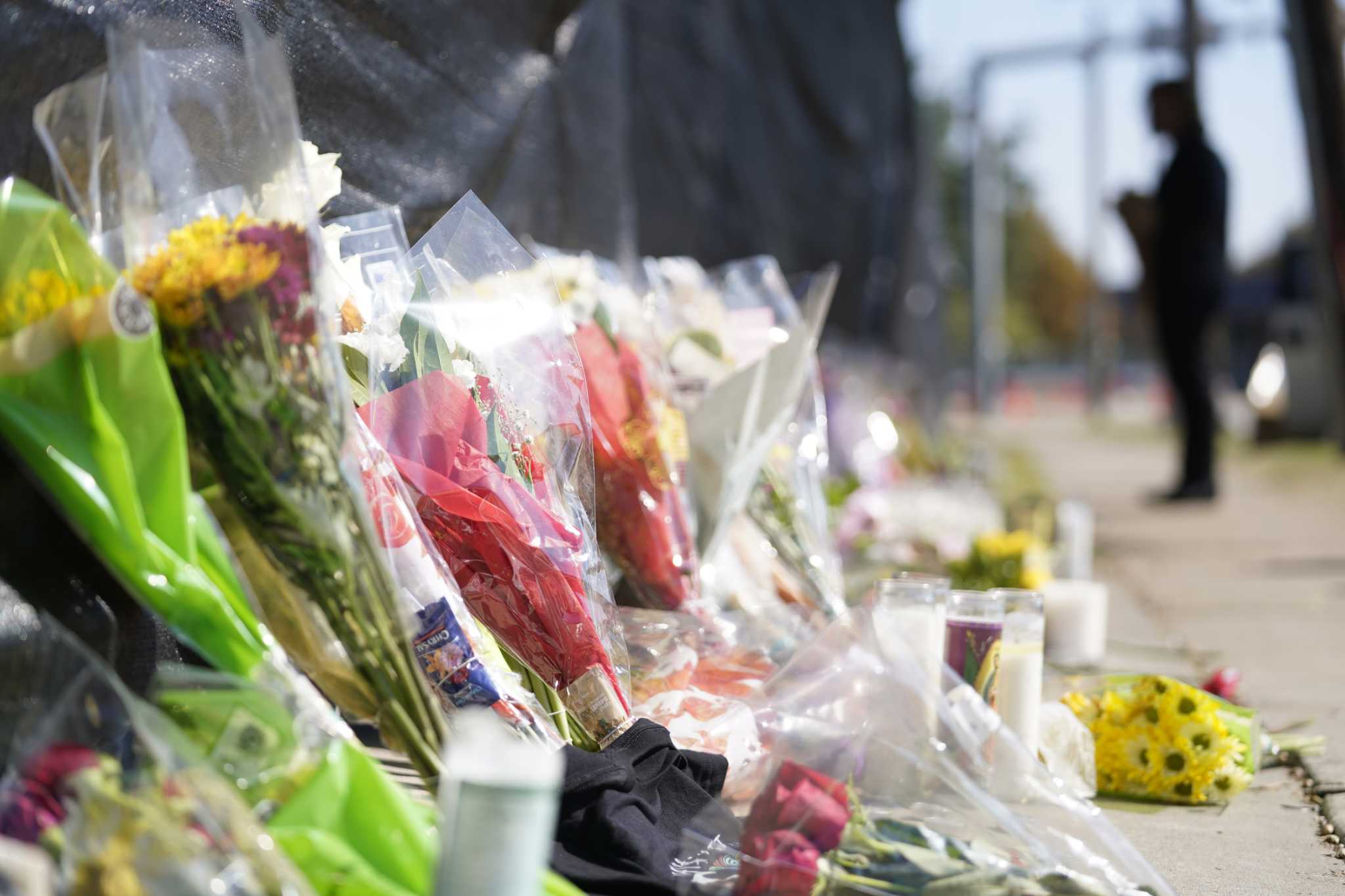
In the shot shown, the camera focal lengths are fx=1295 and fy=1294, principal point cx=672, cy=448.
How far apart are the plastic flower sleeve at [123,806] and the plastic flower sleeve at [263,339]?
230 millimetres

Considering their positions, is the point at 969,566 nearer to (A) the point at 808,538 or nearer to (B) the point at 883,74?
(A) the point at 808,538

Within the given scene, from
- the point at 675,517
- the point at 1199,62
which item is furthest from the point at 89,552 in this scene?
the point at 1199,62

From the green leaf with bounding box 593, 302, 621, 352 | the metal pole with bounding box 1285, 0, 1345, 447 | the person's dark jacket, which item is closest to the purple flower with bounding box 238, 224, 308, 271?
the green leaf with bounding box 593, 302, 621, 352

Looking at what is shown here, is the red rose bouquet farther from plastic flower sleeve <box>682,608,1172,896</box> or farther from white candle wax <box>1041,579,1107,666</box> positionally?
white candle wax <box>1041,579,1107,666</box>

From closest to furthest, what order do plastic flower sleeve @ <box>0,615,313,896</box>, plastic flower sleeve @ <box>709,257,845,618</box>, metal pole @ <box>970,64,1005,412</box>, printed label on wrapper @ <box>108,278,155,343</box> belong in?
plastic flower sleeve @ <box>0,615,313,896</box> < printed label on wrapper @ <box>108,278,155,343</box> < plastic flower sleeve @ <box>709,257,845,618</box> < metal pole @ <box>970,64,1005,412</box>

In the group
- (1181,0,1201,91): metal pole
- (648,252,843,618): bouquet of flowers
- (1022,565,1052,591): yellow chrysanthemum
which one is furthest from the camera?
(1181,0,1201,91): metal pole

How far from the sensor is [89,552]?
138 cm

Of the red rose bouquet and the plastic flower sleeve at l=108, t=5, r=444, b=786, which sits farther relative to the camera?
the red rose bouquet

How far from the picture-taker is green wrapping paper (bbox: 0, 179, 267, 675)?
47.3 inches

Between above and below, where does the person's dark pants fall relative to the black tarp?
below

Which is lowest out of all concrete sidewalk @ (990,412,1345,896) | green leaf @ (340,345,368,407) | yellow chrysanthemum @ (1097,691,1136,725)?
concrete sidewalk @ (990,412,1345,896)

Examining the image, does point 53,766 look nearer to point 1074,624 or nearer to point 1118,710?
point 1118,710

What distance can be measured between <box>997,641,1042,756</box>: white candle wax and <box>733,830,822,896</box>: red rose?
77cm

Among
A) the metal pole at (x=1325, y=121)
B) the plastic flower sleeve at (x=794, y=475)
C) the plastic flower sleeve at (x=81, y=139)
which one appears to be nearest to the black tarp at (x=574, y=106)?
the plastic flower sleeve at (x=81, y=139)
